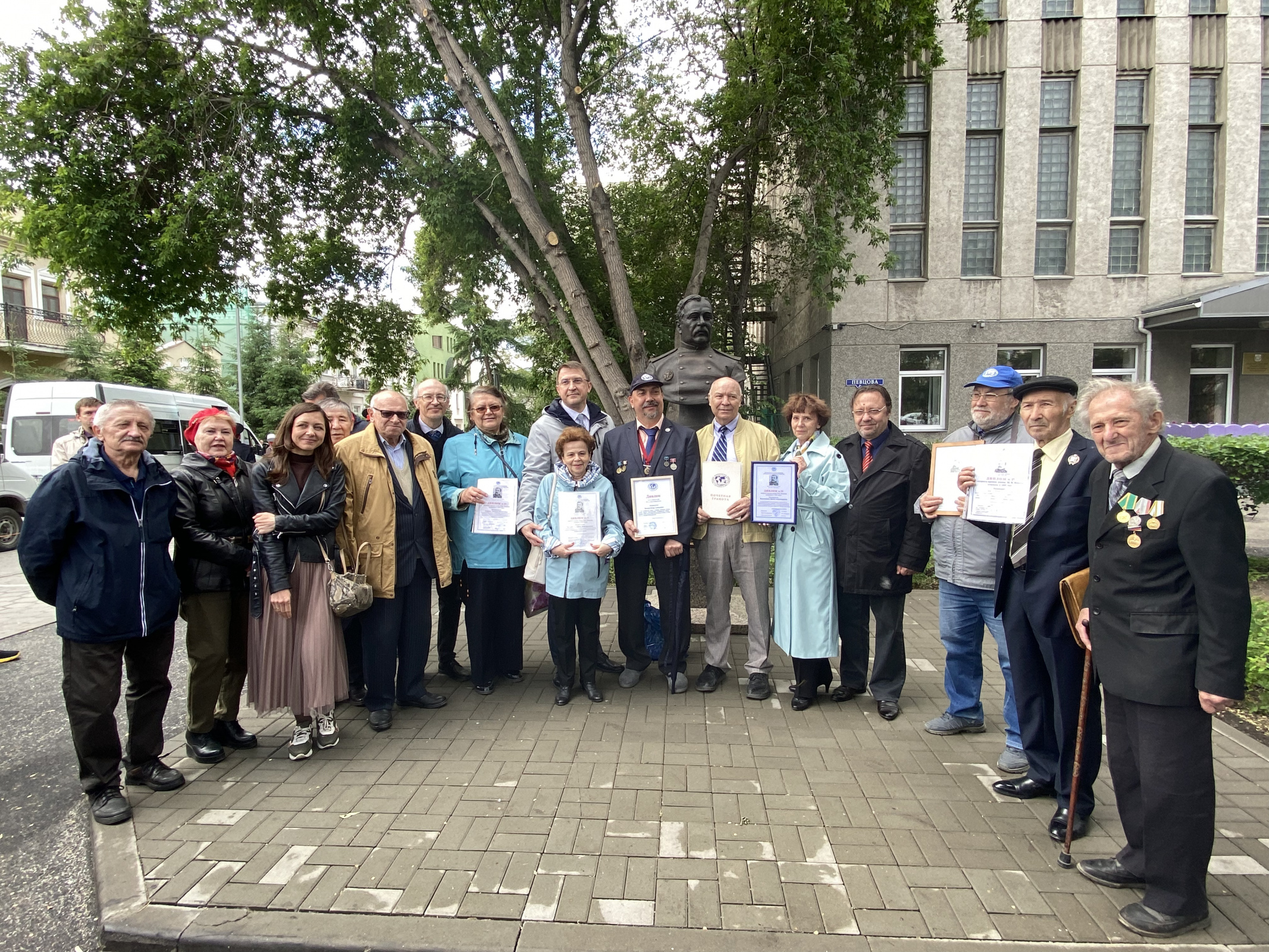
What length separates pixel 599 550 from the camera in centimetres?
464

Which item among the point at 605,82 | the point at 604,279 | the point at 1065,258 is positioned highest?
the point at 605,82

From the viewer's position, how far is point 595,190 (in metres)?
9.85

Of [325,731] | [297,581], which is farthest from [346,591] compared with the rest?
[325,731]

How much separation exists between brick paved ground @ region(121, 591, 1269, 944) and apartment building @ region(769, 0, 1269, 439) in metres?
12.8

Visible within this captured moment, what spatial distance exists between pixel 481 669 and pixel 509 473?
1413 mm

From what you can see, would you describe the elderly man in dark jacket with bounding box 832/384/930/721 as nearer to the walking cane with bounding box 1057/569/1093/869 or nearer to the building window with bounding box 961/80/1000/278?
the walking cane with bounding box 1057/569/1093/869

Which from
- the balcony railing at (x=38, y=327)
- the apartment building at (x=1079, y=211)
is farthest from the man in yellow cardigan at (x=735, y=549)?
the balcony railing at (x=38, y=327)

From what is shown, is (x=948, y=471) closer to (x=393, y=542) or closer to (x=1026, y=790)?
(x=1026, y=790)

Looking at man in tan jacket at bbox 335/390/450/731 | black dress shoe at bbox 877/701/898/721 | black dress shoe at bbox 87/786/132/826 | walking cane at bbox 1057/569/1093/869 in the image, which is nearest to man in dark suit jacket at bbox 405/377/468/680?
man in tan jacket at bbox 335/390/450/731

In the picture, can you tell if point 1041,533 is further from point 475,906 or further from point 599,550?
point 475,906

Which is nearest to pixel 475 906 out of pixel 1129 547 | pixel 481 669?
pixel 481 669

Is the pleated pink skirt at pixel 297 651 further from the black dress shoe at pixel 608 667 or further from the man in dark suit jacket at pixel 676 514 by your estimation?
the black dress shoe at pixel 608 667

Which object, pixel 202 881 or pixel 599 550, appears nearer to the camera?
pixel 202 881

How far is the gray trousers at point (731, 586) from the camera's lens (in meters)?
4.89
